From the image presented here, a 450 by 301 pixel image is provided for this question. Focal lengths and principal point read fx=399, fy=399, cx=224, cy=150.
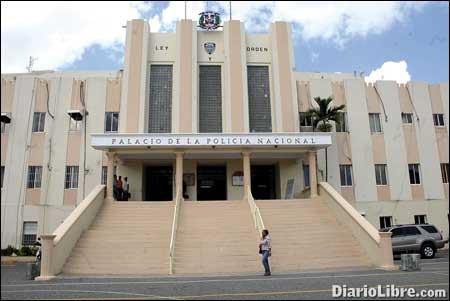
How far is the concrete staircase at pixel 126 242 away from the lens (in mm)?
13305

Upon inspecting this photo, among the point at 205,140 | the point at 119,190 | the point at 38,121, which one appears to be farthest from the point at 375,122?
the point at 38,121

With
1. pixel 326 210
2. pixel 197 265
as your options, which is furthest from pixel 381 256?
pixel 197 265

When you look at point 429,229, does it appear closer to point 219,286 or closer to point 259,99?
point 259,99

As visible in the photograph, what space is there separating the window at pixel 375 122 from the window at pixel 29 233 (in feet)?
65.0

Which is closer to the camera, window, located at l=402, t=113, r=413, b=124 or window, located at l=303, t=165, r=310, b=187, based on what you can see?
window, located at l=303, t=165, r=310, b=187

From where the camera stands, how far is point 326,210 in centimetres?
1827

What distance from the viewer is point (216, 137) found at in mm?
19234

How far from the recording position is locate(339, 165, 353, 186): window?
74.9 ft

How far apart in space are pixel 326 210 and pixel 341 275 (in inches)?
277

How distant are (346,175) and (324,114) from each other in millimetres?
3850

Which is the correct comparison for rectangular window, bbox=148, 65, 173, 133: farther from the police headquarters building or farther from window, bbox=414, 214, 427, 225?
window, bbox=414, 214, 427, 225

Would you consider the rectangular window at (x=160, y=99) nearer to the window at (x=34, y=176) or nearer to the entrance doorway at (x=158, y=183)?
the entrance doorway at (x=158, y=183)

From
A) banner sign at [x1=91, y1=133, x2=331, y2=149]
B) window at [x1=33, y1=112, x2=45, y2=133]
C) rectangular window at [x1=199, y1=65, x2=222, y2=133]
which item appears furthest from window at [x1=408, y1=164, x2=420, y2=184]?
window at [x1=33, y1=112, x2=45, y2=133]

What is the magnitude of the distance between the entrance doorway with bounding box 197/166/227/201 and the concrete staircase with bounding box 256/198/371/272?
16.1 ft
